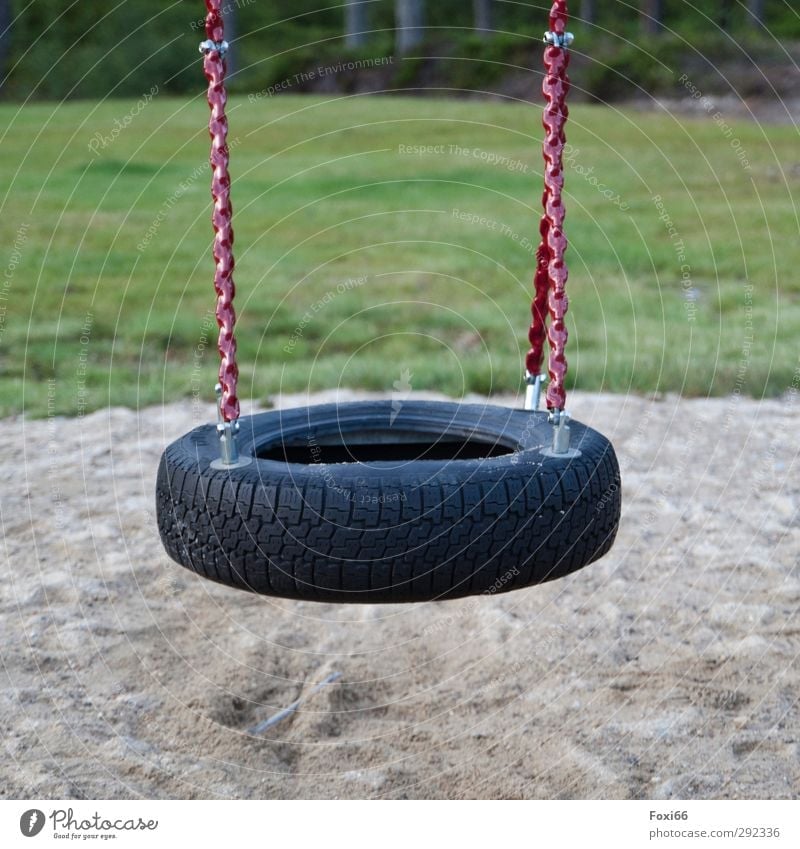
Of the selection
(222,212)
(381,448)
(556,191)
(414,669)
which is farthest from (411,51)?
(222,212)

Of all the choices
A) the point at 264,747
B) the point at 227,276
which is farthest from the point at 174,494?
the point at 264,747

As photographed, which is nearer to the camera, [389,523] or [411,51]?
[389,523]

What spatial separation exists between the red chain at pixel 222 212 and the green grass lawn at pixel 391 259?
156cm

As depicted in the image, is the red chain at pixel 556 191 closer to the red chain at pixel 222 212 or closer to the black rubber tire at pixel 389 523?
the black rubber tire at pixel 389 523

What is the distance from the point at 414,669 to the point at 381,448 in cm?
63

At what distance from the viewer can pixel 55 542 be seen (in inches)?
155

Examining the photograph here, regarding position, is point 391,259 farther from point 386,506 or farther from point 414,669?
point 386,506

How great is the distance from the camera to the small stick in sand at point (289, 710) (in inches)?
115

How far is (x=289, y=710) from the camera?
119 inches

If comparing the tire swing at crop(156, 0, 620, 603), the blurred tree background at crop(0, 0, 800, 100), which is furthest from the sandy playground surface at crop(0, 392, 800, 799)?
the blurred tree background at crop(0, 0, 800, 100)

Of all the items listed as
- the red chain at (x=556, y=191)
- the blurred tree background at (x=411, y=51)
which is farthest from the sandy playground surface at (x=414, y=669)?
the blurred tree background at (x=411, y=51)

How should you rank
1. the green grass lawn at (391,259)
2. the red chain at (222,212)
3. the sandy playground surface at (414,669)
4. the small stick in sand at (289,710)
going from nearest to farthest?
1. the red chain at (222,212)
2. the sandy playground surface at (414,669)
3. the small stick in sand at (289,710)
4. the green grass lawn at (391,259)

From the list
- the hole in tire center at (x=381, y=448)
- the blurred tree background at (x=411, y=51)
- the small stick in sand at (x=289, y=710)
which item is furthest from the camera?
the blurred tree background at (x=411, y=51)

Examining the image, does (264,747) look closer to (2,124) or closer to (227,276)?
(227,276)
